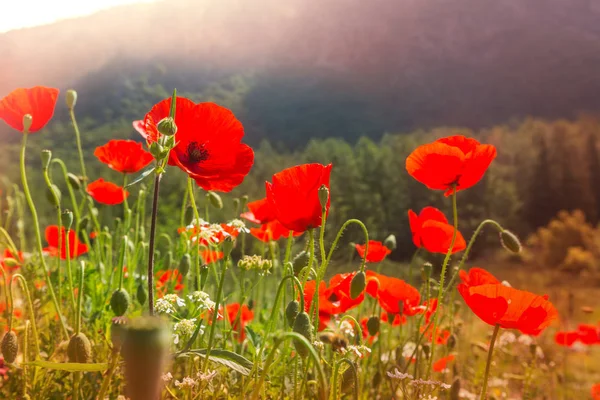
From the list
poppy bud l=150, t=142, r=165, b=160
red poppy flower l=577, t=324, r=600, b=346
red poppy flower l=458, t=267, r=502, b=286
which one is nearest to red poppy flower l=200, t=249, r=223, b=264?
poppy bud l=150, t=142, r=165, b=160

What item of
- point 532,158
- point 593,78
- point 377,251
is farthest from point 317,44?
point 377,251

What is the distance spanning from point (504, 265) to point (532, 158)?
9.36 feet

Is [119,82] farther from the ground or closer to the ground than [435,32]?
closer to the ground

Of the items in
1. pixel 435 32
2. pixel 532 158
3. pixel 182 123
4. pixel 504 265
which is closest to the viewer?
pixel 182 123

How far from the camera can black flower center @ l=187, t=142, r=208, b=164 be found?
97cm

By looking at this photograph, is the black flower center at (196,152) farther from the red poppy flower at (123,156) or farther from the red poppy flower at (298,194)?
the red poppy flower at (123,156)

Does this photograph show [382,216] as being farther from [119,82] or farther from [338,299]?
[119,82]

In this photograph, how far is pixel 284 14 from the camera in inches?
1220

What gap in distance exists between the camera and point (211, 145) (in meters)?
0.99

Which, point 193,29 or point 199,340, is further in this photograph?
point 193,29

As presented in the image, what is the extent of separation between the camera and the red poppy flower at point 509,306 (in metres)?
0.88

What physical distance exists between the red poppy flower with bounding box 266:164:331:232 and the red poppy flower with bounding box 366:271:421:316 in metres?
0.37

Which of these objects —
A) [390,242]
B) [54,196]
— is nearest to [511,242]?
[390,242]

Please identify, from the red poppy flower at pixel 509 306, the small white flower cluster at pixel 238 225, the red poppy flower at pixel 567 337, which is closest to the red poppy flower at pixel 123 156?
the small white flower cluster at pixel 238 225
